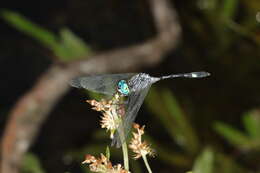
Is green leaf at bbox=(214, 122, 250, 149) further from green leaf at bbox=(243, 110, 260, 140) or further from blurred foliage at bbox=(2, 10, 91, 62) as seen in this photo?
blurred foliage at bbox=(2, 10, 91, 62)

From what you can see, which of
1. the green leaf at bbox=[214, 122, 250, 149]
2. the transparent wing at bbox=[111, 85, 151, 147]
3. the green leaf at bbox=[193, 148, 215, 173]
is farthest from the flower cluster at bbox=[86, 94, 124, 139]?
the green leaf at bbox=[214, 122, 250, 149]

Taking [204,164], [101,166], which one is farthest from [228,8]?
[101,166]

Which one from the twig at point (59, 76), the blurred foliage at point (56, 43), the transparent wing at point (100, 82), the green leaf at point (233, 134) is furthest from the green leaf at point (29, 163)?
the transparent wing at point (100, 82)

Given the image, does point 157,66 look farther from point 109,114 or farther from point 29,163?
point 109,114

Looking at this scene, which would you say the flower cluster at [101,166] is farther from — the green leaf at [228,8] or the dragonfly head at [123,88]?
the green leaf at [228,8]

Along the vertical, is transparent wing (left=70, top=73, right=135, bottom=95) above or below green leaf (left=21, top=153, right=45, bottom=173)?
below

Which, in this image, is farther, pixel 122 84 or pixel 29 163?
pixel 29 163

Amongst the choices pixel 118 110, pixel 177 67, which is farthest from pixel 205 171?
pixel 177 67

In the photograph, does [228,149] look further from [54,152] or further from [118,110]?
[118,110]
